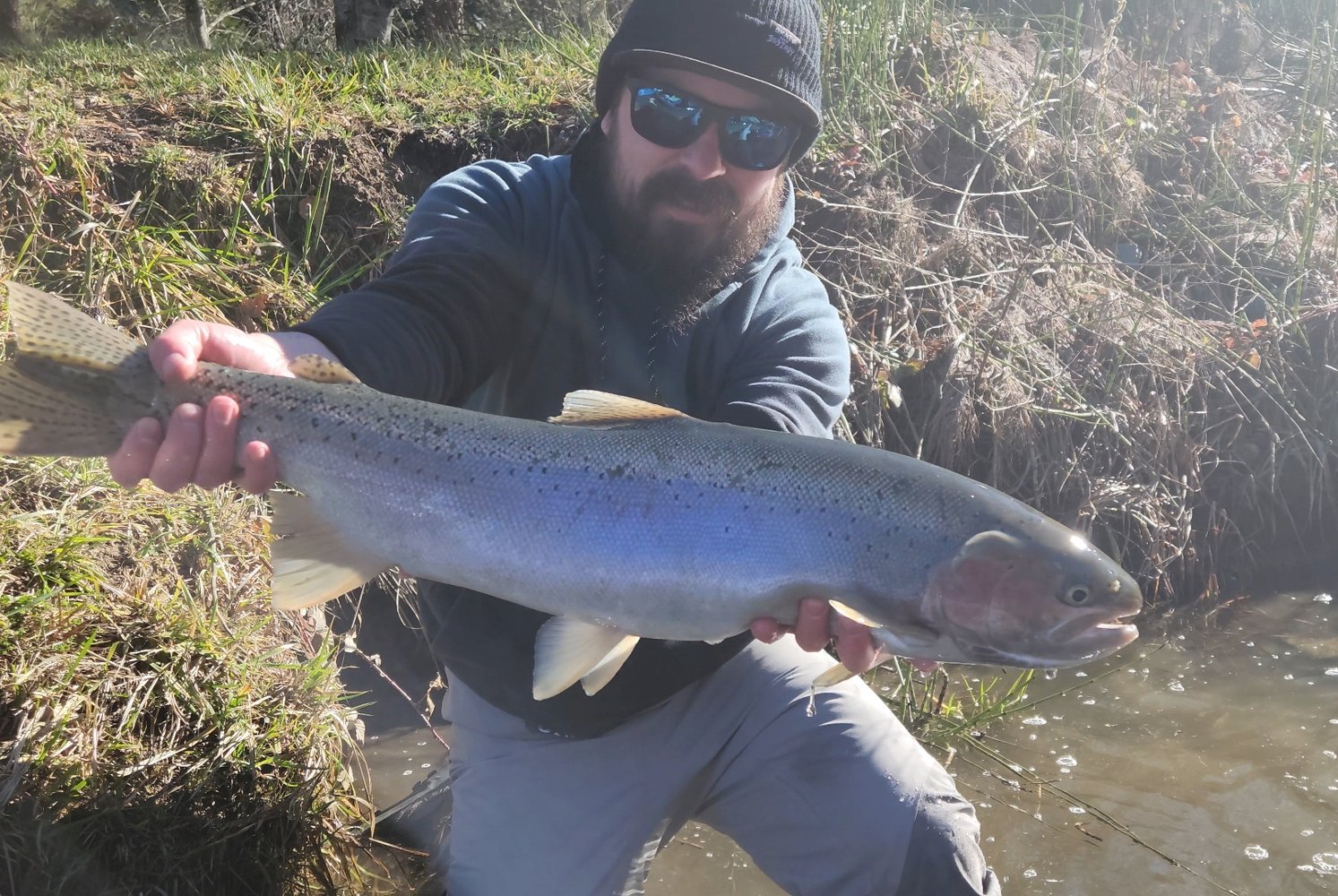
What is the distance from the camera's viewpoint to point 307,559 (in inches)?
98.3

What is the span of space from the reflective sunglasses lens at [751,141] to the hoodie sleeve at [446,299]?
67 centimetres

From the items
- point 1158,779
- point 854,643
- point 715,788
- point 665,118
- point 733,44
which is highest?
point 733,44

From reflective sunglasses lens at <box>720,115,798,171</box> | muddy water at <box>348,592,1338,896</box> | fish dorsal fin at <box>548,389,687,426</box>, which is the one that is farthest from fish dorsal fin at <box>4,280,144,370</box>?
muddy water at <box>348,592,1338,896</box>

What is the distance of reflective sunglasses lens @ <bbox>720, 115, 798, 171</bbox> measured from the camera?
11.0ft

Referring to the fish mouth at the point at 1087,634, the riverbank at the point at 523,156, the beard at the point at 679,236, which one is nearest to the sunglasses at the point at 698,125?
the beard at the point at 679,236

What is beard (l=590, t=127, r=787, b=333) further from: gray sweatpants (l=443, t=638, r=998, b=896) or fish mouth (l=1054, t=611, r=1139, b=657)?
fish mouth (l=1054, t=611, r=1139, b=657)

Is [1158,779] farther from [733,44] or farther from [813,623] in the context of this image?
[733,44]

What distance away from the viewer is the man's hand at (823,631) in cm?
237

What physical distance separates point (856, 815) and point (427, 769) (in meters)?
1.87

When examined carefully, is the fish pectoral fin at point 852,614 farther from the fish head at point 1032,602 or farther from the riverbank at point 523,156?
the riverbank at point 523,156

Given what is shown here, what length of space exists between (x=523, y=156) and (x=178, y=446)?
12.0 feet

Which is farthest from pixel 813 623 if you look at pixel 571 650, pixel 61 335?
pixel 61 335

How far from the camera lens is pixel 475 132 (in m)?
5.47

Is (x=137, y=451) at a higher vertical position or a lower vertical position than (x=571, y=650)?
higher
